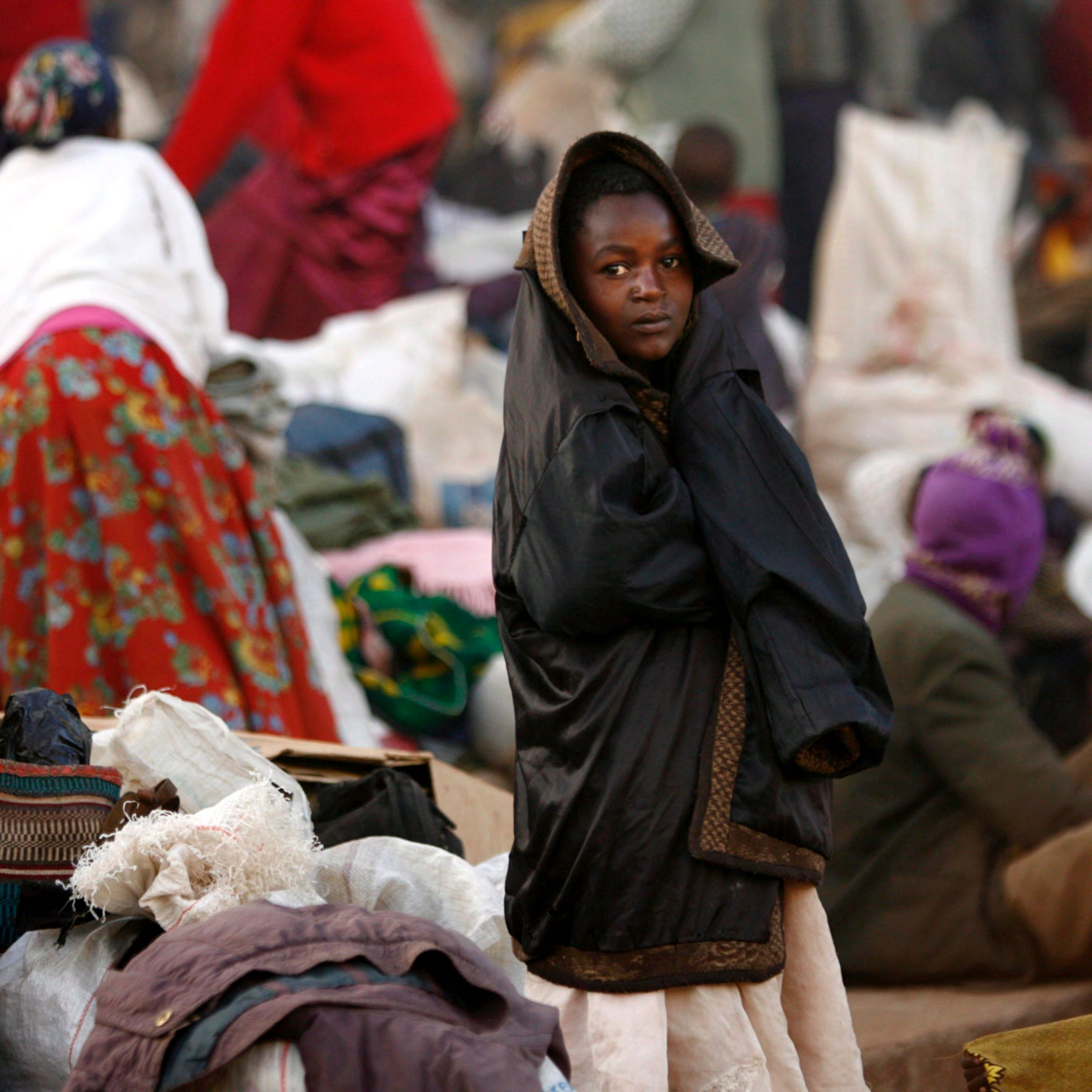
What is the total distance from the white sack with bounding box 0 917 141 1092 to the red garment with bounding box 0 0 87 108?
Answer: 15.5 feet

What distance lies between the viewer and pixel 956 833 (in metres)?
3.81

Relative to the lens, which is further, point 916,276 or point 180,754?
point 916,276

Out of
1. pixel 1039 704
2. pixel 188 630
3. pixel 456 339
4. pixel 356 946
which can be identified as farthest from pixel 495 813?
pixel 456 339

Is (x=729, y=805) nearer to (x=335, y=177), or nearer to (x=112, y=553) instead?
(x=112, y=553)

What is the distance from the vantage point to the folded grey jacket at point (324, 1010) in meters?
1.87

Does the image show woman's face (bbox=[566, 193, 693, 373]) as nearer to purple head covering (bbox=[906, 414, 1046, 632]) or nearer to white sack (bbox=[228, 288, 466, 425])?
purple head covering (bbox=[906, 414, 1046, 632])

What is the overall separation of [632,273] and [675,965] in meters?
0.89

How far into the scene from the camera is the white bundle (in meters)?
2.28

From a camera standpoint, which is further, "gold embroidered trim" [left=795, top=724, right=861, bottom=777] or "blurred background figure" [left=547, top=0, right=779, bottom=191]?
"blurred background figure" [left=547, top=0, right=779, bottom=191]

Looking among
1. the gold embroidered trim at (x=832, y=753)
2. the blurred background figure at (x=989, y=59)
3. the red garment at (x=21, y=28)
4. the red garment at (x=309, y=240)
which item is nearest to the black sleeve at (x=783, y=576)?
the gold embroidered trim at (x=832, y=753)

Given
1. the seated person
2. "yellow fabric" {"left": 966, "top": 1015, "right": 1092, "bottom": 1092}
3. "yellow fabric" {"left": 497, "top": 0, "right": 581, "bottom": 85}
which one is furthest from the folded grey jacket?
"yellow fabric" {"left": 497, "top": 0, "right": 581, "bottom": 85}

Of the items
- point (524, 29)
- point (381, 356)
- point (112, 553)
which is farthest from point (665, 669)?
point (524, 29)

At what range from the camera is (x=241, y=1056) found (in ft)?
6.27

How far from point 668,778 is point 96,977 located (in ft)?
2.77
